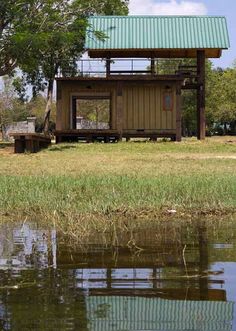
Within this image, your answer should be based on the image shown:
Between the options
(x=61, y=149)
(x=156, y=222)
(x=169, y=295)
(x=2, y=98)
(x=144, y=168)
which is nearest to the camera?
(x=169, y=295)

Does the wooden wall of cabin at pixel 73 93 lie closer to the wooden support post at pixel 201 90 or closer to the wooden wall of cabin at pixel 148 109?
the wooden wall of cabin at pixel 148 109

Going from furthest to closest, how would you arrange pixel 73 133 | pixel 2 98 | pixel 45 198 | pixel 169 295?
pixel 2 98 → pixel 73 133 → pixel 45 198 → pixel 169 295

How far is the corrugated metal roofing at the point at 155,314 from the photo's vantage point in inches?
206

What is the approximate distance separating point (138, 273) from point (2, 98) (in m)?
64.5

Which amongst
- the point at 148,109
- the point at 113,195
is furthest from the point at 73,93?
the point at 113,195

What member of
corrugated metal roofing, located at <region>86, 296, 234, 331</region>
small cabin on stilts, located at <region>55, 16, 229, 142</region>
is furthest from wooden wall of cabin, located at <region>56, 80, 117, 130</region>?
corrugated metal roofing, located at <region>86, 296, 234, 331</region>

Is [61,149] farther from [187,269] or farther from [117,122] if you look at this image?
[187,269]

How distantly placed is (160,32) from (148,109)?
169 inches

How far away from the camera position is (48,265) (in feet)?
24.6

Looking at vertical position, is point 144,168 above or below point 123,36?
below

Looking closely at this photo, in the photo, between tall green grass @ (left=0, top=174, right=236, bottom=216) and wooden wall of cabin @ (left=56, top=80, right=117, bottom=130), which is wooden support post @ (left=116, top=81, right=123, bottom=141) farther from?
tall green grass @ (left=0, top=174, right=236, bottom=216)

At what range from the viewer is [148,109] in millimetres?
35625

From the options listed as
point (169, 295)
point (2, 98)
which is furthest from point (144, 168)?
point (2, 98)

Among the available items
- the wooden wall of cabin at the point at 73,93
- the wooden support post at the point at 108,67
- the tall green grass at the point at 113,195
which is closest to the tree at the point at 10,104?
the wooden wall of cabin at the point at 73,93
